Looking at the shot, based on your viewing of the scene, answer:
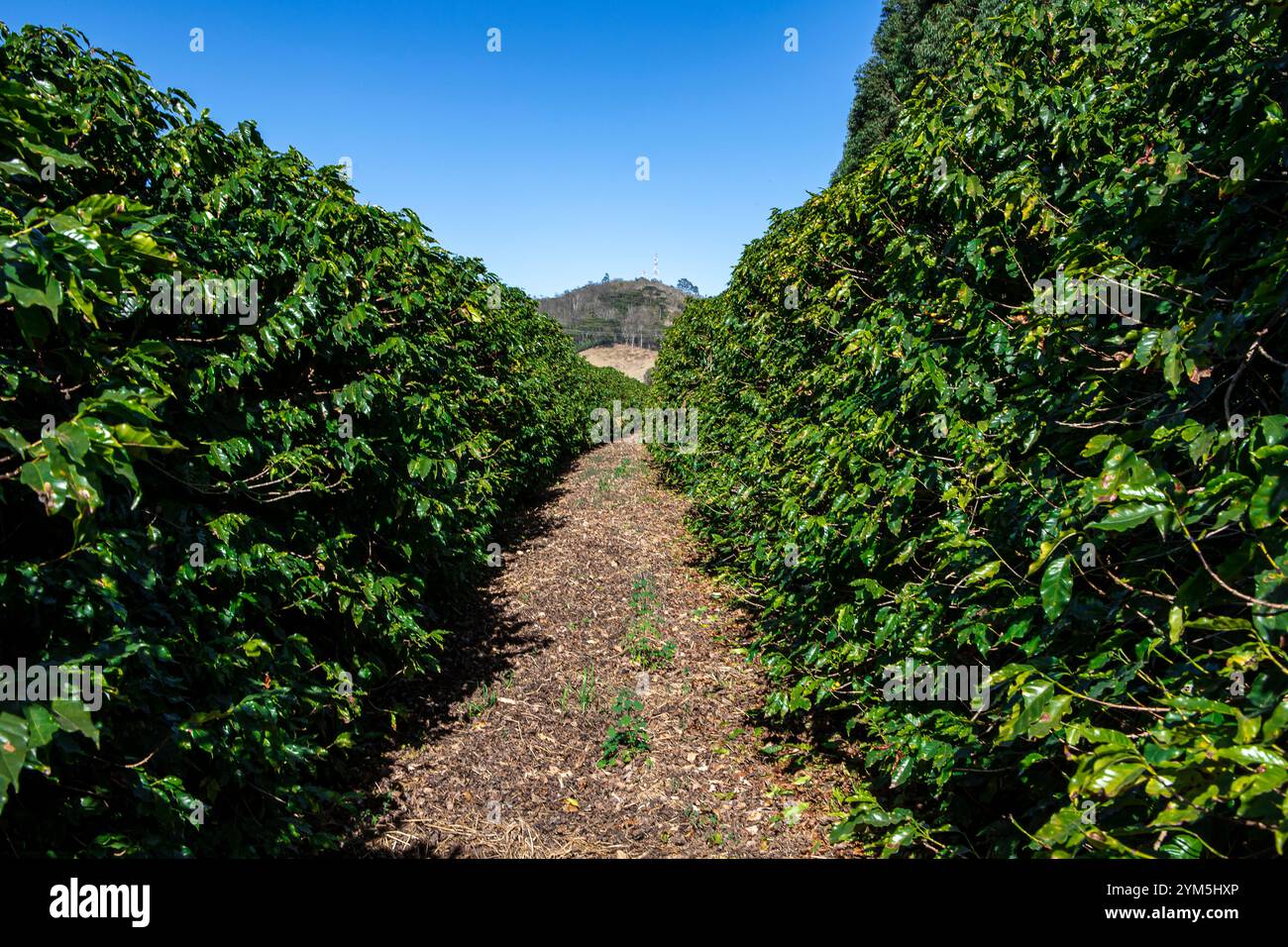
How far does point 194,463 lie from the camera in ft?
9.70

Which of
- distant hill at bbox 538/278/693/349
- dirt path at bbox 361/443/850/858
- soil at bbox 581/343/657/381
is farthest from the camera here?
distant hill at bbox 538/278/693/349

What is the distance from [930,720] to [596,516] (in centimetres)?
866

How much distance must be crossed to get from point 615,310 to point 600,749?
294ft

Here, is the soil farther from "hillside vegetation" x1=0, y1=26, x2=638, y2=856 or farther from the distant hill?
"hillside vegetation" x1=0, y1=26, x2=638, y2=856

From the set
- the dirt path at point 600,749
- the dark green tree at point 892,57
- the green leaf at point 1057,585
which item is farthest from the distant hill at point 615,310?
the green leaf at point 1057,585

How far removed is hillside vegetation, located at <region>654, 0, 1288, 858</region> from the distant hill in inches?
2902

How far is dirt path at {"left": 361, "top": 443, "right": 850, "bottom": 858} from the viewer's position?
3820 millimetres

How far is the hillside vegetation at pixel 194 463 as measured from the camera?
5.30 ft

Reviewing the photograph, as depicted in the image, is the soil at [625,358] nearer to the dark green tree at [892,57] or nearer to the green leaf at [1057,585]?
the dark green tree at [892,57]

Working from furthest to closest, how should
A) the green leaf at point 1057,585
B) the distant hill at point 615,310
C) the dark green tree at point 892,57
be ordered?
the distant hill at point 615,310 < the dark green tree at point 892,57 < the green leaf at point 1057,585

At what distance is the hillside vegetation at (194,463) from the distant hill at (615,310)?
240 ft

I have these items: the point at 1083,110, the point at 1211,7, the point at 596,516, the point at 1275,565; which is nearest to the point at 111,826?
the point at 1275,565

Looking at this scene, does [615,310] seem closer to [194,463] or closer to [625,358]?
[625,358]

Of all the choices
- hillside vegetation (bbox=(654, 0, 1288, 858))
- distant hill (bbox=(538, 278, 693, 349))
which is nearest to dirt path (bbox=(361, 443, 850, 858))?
hillside vegetation (bbox=(654, 0, 1288, 858))
